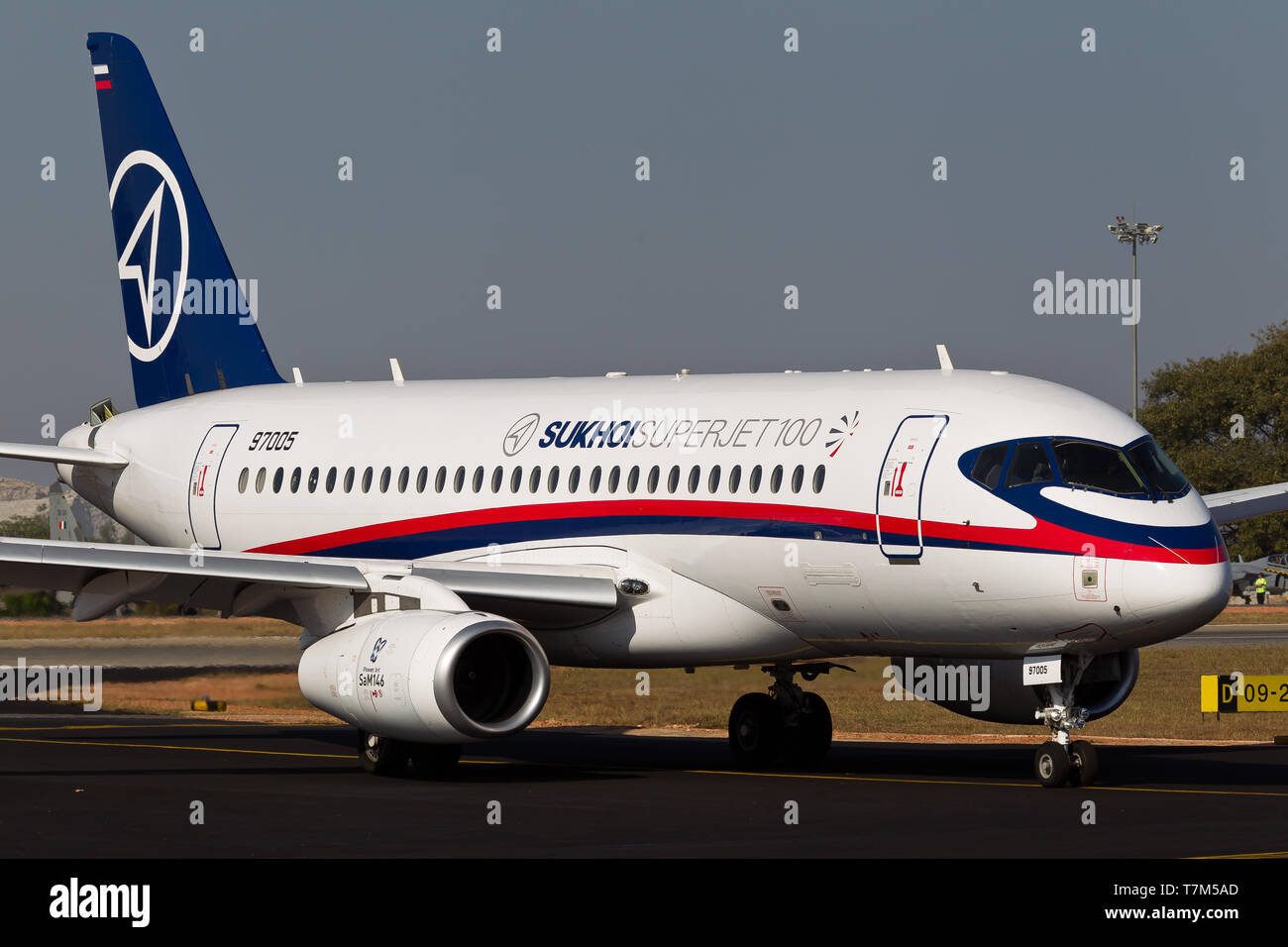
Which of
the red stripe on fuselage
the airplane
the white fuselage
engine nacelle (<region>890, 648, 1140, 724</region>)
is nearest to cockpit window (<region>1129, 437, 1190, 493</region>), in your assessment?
the airplane

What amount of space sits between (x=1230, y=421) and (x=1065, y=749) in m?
93.5

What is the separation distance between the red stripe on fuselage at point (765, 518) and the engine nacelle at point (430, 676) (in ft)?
8.88

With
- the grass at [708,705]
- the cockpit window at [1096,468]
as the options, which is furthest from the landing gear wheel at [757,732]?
the cockpit window at [1096,468]

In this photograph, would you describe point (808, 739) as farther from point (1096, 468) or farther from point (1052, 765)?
point (1096, 468)

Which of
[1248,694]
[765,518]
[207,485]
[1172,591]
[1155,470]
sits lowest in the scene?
[1248,694]

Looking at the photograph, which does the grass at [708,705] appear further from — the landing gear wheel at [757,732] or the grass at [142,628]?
the grass at [142,628]

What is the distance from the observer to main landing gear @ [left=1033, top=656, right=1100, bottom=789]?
870 inches

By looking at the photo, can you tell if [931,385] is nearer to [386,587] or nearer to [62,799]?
[386,587]

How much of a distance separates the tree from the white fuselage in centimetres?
8666

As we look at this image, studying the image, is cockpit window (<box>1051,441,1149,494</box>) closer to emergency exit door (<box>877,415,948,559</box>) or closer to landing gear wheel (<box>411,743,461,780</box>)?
emergency exit door (<box>877,415,948,559</box>)

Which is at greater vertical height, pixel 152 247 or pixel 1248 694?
pixel 152 247

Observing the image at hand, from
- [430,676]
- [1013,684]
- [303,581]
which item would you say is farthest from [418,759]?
[1013,684]

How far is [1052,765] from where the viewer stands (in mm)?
22125
